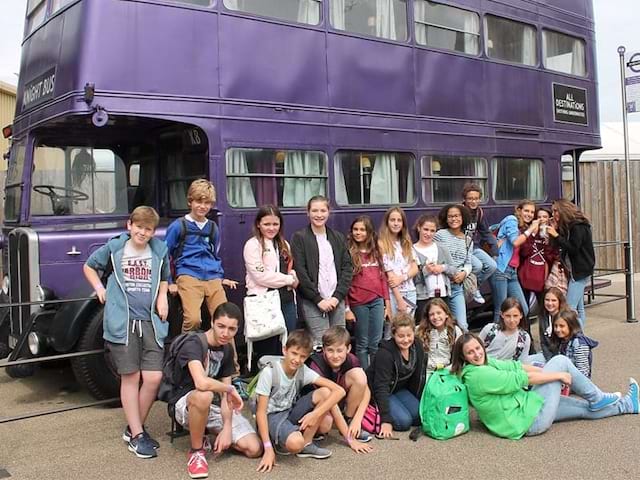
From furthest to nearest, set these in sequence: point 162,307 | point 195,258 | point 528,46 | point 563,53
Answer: point 563,53 → point 528,46 → point 195,258 → point 162,307

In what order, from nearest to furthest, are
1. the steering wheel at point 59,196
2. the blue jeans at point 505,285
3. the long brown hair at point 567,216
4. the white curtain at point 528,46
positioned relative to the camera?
the steering wheel at point 59,196 < the long brown hair at point 567,216 < the blue jeans at point 505,285 < the white curtain at point 528,46

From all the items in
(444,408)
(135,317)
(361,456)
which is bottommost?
(361,456)

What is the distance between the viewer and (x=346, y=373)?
4.75 metres

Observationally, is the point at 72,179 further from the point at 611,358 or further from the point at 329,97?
the point at 611,358

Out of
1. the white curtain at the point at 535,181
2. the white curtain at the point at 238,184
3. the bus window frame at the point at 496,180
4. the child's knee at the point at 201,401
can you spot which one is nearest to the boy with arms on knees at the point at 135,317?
the child's knee at the point at 201,401

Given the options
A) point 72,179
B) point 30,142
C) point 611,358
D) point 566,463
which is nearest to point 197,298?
point 72,179

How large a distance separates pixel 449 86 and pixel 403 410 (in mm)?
4351

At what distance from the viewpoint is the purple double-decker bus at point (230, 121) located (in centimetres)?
568

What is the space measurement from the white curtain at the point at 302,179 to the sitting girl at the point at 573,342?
A: 101 inches

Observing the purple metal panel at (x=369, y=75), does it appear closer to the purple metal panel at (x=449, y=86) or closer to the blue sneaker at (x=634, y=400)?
the purple metal panel at (x=449, y=86)

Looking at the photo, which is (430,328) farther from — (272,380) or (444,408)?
(272,380)

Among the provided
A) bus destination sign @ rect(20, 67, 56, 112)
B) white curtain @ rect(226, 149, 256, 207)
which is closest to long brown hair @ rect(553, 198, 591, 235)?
white curtain @ rect(226, 149, 256, 207)

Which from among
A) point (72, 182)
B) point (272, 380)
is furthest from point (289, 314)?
point (72, 182)

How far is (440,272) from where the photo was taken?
6.24 m
